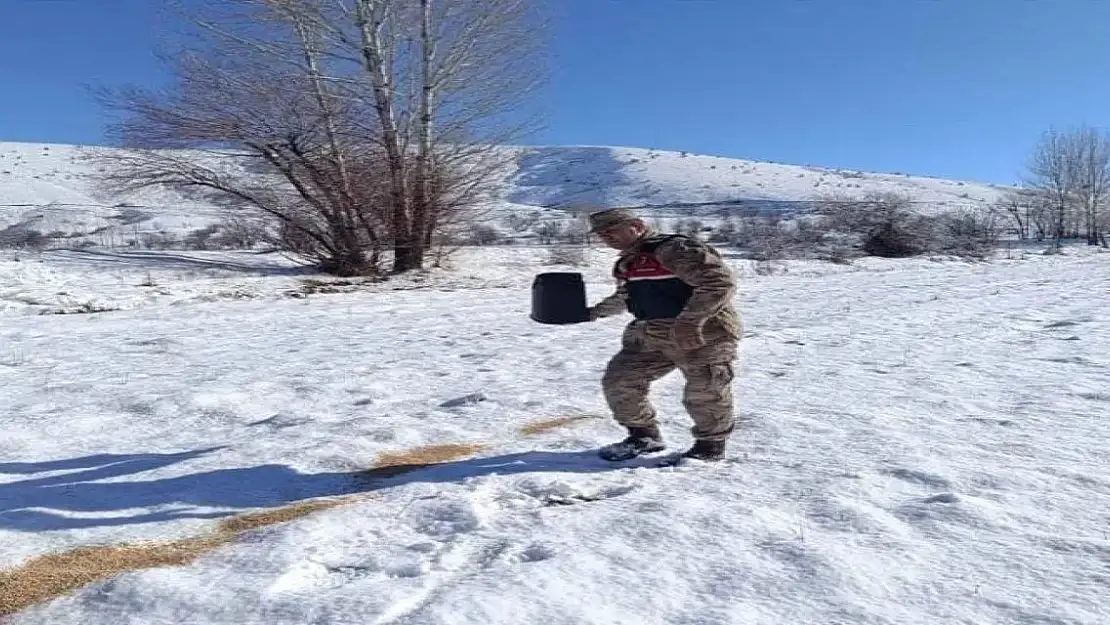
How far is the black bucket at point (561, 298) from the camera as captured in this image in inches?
160

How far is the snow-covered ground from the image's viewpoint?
2287 mm

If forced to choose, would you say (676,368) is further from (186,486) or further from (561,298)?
(186,486)

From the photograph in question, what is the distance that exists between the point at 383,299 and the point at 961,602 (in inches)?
430

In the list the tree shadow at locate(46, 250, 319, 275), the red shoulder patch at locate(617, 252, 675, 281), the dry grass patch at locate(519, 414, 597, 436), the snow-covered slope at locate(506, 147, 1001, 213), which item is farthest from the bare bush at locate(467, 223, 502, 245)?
the snow-covered slope at locate(506, 147, 1001, 213)

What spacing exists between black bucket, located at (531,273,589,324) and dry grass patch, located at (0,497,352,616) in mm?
1657

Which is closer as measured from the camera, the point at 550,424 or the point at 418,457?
the point at 418,457

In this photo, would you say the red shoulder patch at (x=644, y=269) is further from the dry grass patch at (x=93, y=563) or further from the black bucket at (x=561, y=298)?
the dry grass patch at (x=93, y=563)

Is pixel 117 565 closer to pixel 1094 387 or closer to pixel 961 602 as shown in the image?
pixel 961 602

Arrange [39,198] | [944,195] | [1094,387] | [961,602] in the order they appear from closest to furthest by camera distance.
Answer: [961,602], [1094,387], [39,198], [944,195]

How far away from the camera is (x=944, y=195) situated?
6750 centimetres

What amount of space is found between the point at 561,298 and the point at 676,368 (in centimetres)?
76

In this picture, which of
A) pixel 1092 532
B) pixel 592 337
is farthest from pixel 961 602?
pixel 592 337

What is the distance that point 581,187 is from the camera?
7275 cm

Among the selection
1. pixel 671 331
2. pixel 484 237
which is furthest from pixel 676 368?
pixel 484 237
